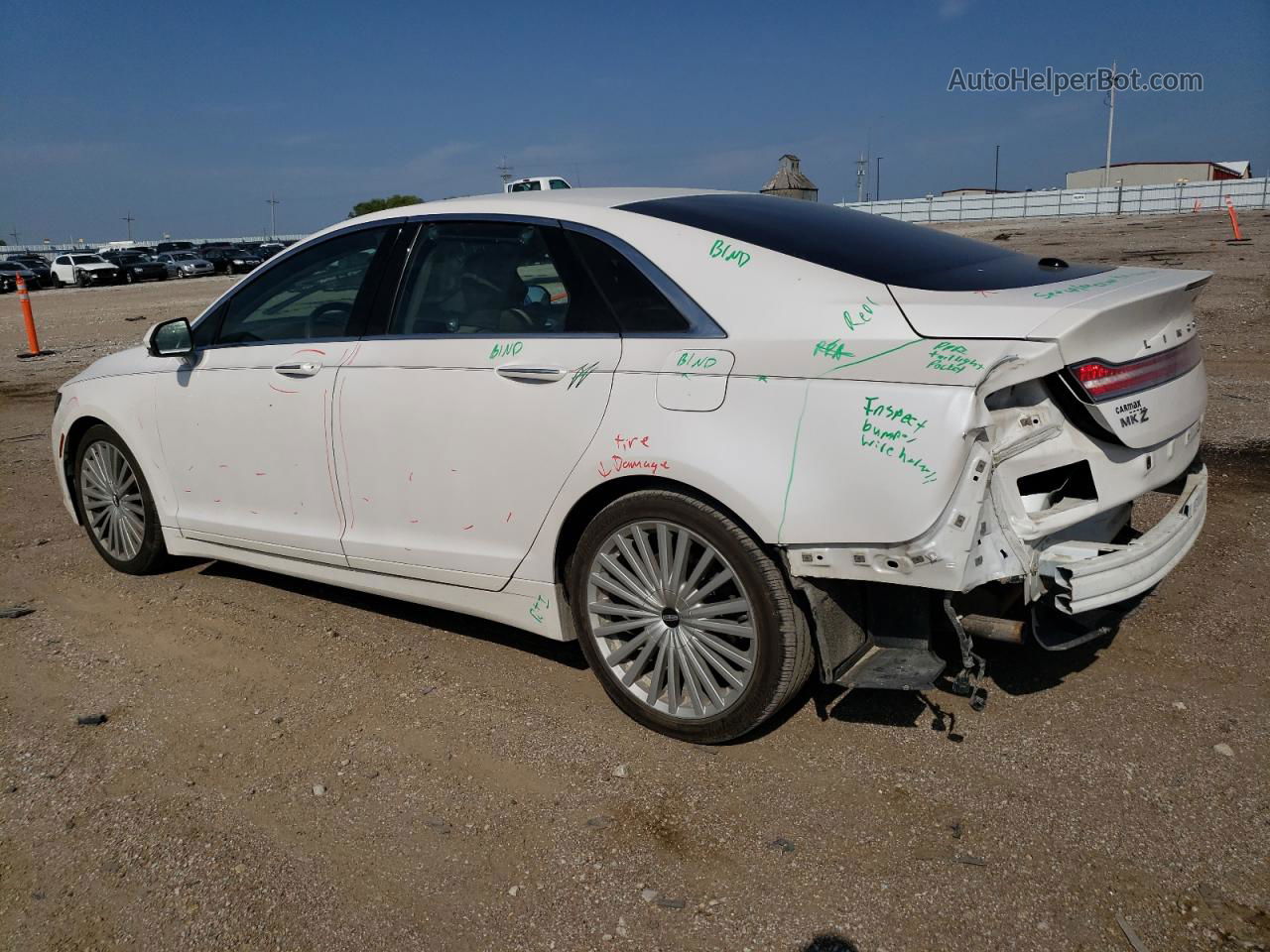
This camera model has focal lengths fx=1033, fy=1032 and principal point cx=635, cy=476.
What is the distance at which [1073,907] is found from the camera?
254 cm

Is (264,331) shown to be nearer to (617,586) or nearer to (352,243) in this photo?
(352,243)


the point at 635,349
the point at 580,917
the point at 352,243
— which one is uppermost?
the point at 352,243

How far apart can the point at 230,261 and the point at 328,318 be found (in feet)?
160

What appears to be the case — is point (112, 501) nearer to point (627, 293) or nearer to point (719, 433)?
point (627, 293)

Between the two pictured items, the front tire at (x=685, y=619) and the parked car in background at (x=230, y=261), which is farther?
the parked car in background at (x=230, y=261)

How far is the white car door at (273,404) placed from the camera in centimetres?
412

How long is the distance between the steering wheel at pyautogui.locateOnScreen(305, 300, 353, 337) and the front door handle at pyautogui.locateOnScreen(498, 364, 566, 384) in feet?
3.10

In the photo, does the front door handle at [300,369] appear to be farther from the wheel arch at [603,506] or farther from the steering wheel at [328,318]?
the wheel arch at [603,506]

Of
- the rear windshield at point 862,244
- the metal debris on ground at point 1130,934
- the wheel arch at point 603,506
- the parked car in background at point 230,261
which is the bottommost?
the metal debris on ground at point 1130,934

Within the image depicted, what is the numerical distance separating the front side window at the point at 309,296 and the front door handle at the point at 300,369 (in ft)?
0.46

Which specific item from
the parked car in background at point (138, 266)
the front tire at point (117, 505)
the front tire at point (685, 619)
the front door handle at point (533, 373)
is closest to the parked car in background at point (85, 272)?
the parked car in background at point (138, 266)

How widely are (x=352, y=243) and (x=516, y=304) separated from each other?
3.14 feet

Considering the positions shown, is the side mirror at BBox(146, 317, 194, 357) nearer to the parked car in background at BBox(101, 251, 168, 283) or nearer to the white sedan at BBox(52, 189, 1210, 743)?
the white sedan at BBox(52, 189, 1210, 743)

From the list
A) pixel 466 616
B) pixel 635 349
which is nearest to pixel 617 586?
pixel 635 349
